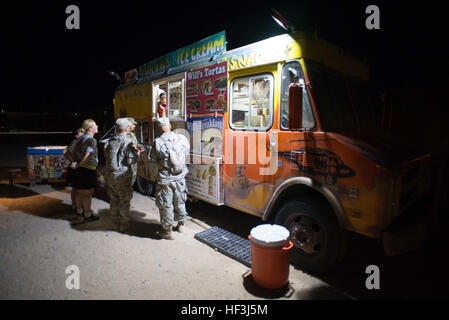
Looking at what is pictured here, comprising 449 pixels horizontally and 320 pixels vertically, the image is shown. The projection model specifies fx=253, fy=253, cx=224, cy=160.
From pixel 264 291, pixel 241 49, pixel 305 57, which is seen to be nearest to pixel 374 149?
pixel 305 57

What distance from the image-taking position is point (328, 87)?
3432mm

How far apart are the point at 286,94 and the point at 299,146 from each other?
755 mm

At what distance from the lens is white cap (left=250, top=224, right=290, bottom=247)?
2.82m

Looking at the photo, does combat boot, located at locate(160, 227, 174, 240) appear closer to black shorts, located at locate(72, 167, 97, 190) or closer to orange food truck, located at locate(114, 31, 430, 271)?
orange food truck, located at locate(114, 31, 430, 271)

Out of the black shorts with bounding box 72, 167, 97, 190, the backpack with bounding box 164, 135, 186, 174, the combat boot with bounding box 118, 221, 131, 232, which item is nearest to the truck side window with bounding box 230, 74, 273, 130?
the backpack with bounding box 164, 135, 186, 174

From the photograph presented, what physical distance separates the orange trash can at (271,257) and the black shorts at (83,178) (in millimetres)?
3351

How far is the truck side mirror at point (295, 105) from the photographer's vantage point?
297cm

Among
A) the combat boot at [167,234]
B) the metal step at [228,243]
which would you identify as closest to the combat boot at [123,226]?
the combat boot at [167,234]

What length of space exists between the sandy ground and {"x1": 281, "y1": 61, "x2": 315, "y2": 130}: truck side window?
202 cm

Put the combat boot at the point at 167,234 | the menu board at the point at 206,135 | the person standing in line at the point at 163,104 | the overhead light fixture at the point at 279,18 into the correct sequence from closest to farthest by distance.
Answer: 1. the overhead light fixture at the point at 279,18
2. the combat boot at the point at 167,234
3. the menu board at the point at 206,135
4. the person standing in line at the point at 163,104

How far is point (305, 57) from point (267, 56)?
60 centimetres

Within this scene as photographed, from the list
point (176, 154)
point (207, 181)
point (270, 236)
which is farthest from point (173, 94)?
point (270, 236)

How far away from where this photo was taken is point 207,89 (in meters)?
4.61

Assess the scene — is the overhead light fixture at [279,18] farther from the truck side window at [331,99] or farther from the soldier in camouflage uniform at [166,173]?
the soldier in camouflage uniform at [166,173]
